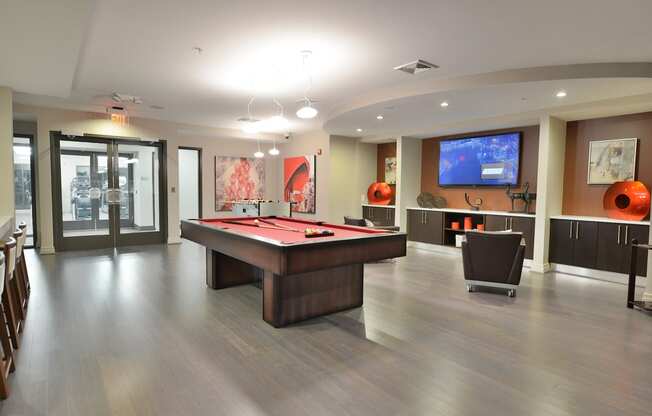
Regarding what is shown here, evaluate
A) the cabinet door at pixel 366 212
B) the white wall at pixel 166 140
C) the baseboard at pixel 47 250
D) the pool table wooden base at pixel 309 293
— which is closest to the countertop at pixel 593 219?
the pool table wooden base at pixel 309 293

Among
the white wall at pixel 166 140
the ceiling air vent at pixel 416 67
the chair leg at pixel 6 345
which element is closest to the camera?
the chair leg at pixel 6 345

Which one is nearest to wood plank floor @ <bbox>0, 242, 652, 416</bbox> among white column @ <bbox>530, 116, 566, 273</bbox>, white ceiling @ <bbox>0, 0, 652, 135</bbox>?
white column @ <bbox>530, 116, 566, 273</bbox>

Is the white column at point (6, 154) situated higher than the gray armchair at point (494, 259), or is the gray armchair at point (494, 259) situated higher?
the white column at point (6, 154)

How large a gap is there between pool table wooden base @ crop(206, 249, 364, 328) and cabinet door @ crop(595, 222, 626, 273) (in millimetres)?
3994

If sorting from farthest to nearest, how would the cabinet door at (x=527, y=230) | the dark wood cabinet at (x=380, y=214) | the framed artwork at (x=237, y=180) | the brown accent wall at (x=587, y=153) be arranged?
the framed artwork at (x=237, y=180) → the dark wood cabinet at (x=380, y=214) → the cabinet door at (x=527, y=230) → the brown accent wall at (x=587, y=153)

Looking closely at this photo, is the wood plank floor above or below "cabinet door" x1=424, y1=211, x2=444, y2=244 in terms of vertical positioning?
below

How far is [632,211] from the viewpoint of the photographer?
5.44 meters

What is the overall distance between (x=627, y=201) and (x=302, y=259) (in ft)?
17.4

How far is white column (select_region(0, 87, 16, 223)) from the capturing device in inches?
211

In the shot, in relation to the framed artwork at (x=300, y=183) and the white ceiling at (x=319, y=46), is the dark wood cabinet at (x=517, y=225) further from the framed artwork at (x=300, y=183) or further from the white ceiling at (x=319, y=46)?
the framed artwork at (x=300, y=183)

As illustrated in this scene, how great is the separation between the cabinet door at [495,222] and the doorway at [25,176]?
30.0ft

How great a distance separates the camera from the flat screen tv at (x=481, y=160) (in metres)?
7.00

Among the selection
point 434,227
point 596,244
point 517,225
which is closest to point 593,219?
point 596,244

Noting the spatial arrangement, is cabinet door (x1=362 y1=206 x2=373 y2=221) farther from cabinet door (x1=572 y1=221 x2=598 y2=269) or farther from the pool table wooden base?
the pool table wooden base
